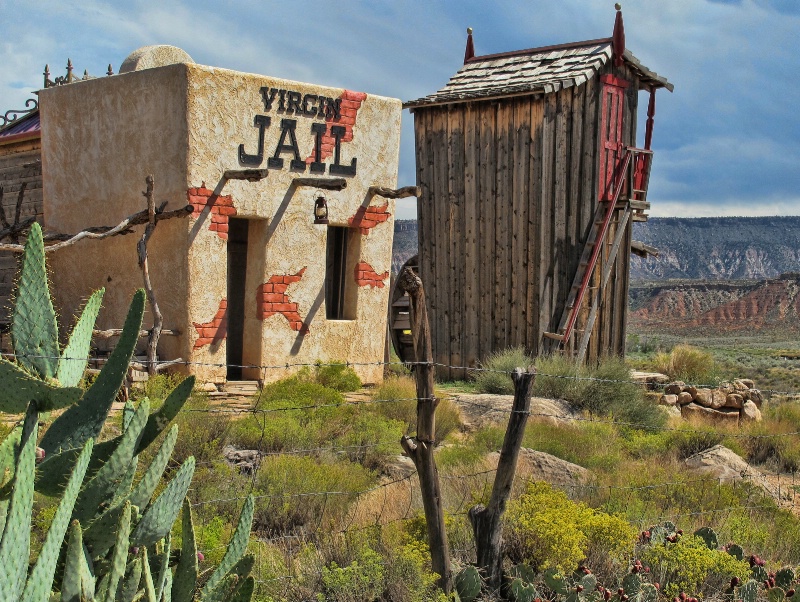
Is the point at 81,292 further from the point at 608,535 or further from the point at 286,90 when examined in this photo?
the point at 608,535

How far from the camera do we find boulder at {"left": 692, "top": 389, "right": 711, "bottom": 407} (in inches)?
595

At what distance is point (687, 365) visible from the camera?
64.0ft

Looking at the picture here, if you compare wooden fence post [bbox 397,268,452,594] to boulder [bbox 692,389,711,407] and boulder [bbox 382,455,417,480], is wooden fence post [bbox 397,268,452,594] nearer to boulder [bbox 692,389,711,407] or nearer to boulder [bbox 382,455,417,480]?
boulder [bbox 382,455,417,480]

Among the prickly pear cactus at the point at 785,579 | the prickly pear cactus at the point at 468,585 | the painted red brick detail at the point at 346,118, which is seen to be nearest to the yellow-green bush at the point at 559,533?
the prickly pear cactus at the point at 468,585

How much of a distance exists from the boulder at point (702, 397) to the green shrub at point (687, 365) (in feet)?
11.3

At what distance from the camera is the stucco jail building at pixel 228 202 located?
11984mm

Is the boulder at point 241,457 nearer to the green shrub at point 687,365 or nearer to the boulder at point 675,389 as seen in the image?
the boulder at point 675,389

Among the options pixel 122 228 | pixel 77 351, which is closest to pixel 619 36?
pixel 122 228

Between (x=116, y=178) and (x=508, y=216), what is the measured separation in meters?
6.17

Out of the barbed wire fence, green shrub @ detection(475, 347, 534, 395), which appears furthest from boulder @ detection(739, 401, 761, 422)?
the barbed wire fence

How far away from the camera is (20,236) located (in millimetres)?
13984

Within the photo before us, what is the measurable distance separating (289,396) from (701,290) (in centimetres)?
5511

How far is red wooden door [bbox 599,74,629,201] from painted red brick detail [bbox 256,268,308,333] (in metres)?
5.92

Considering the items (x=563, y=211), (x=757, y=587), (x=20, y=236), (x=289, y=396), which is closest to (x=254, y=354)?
(x=289, y=396)
